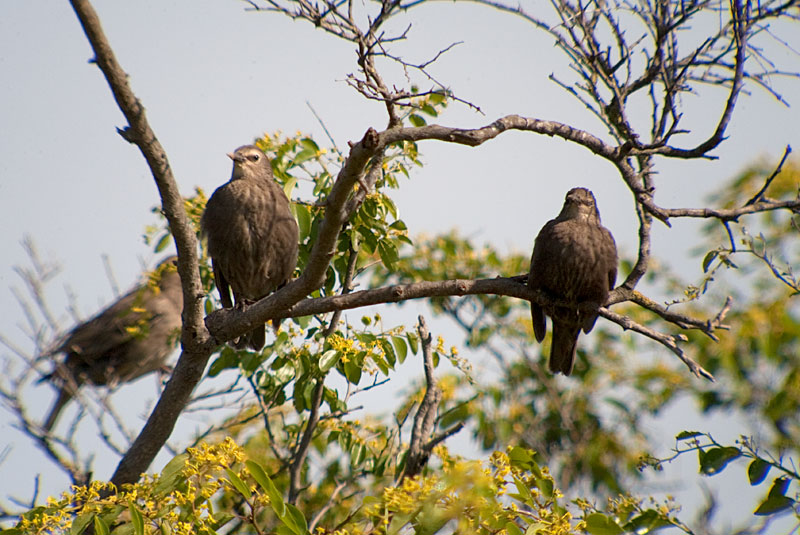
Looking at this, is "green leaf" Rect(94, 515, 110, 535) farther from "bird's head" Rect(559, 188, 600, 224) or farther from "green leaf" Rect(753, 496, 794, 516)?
"bird's head" Rect(559, 188, 600, 224)

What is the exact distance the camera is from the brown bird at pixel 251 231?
215 inches

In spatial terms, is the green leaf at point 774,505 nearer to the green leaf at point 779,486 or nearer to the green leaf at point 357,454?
the green leaf at point 779,486

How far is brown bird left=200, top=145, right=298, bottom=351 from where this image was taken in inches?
215

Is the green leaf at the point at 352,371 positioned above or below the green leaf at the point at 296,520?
above

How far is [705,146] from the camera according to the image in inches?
147

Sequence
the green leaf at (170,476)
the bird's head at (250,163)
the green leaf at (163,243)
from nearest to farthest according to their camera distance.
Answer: the green leaf at (170,476)
the bird's head at (250,163)
the green leaf at (163,243)

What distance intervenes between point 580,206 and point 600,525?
117 inches

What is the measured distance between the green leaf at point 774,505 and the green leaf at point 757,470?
0.30ft

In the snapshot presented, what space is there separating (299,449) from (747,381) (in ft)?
12.8

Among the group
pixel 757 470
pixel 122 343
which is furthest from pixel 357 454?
pixel 122 343

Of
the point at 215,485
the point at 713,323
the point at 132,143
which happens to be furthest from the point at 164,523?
the point at 713,323

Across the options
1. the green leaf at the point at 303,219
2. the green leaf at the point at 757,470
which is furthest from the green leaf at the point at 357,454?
the green leaf at the point at 757,470

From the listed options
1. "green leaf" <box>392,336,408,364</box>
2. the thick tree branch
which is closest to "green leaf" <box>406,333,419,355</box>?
"green leaf" <box>392,336,408,364</box>

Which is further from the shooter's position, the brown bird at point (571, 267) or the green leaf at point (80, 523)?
the brown bird at point (571, 267)
